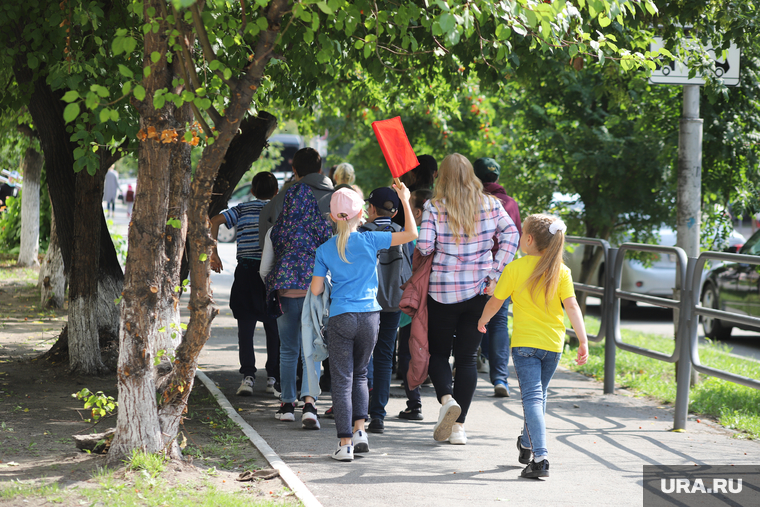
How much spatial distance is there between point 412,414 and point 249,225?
2054 millimetres

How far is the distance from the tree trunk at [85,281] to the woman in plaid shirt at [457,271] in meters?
3.21

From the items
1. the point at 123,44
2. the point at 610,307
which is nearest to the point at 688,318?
the point at 610,307

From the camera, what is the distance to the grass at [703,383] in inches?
240

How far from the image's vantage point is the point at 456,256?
16.7ft

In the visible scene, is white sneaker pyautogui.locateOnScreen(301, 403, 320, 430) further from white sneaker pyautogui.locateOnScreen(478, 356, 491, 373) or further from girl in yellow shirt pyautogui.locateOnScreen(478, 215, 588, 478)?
white sneaker pyautogui.locateOnScreen(478, 356, 491, 373)

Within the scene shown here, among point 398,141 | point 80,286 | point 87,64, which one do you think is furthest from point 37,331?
point 398,141

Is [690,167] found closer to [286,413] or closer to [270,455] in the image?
[286,413]

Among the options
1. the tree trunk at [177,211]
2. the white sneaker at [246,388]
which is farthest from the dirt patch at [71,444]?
the tree trunk at [177,211]

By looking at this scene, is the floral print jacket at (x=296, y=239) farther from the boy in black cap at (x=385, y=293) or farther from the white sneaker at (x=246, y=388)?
the white sneaker at (x=246, y=388)

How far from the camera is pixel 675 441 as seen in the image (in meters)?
5.41

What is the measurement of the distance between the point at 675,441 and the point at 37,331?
7253mm

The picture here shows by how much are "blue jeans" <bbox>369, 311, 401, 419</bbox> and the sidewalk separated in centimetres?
21

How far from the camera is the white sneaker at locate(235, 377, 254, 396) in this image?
21.5 feet

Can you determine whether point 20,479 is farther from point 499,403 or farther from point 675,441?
point 675,441
